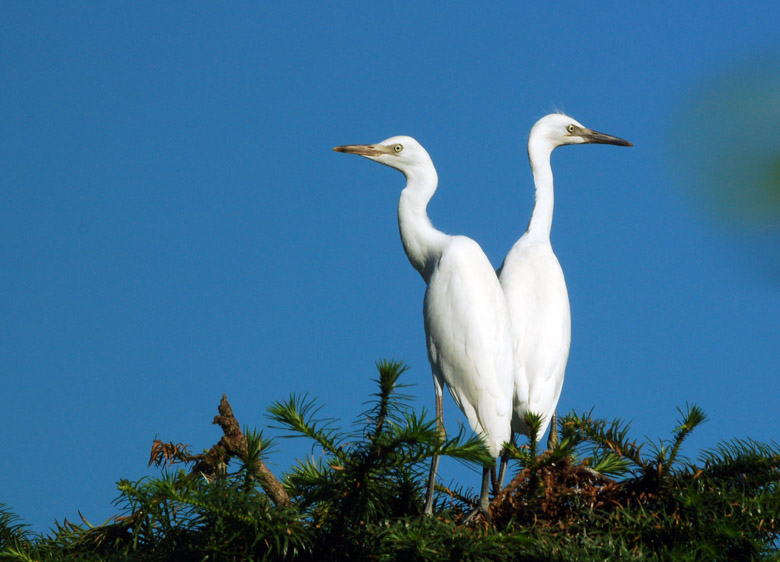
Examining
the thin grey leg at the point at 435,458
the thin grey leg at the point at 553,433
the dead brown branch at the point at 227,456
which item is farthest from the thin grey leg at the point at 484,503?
the thin grey leg at the point at 553,433

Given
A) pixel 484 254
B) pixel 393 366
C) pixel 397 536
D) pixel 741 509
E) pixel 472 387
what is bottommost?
pixel 397 536

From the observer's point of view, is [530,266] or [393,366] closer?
[393,366]

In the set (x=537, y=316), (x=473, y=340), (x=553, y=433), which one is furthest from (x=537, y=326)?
(x=473, y=340)

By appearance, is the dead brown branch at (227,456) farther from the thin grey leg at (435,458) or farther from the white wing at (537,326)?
the white wing at (537,326)

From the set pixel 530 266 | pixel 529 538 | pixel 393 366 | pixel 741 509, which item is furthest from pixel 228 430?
pixel 530 266

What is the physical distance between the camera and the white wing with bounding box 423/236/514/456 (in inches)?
179

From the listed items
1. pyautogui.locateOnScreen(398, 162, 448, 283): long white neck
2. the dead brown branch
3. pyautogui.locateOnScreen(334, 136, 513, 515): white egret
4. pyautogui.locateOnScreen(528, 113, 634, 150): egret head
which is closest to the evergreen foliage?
the dead brown branch

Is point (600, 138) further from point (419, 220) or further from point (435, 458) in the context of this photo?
point (435, 458)

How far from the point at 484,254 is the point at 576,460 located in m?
1.82

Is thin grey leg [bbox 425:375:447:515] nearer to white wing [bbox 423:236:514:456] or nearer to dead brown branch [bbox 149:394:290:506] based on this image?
white wing [bbox 423:236:514:456]

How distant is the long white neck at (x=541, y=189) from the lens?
609 centimetres

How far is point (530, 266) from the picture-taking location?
5547 millimetres

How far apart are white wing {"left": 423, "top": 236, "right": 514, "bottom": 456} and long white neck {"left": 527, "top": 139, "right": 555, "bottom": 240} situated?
126cm

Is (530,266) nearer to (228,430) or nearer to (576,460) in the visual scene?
(576,460)
